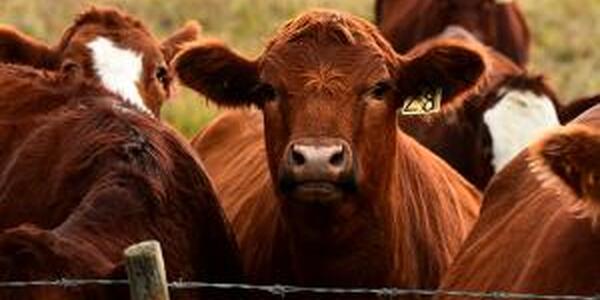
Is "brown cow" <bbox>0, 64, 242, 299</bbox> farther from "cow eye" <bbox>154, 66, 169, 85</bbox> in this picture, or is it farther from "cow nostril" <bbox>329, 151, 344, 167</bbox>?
"cow eye" <bbox>154, 66, 169, 85</bbox>

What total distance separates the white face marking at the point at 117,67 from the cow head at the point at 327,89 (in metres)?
1.51

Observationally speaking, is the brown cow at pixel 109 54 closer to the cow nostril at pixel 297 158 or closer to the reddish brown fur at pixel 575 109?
the reddish brown fur at pixel 575 109

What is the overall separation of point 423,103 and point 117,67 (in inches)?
89.4

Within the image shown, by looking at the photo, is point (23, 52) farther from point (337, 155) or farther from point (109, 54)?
point (337, 155)

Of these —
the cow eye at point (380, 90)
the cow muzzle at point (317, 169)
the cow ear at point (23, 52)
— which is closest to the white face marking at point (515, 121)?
the cow ear at point (23, 52)

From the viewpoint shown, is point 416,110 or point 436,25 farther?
point 436,25

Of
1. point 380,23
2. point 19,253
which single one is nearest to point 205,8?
point 380,23

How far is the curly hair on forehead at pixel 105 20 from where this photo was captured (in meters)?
9.25

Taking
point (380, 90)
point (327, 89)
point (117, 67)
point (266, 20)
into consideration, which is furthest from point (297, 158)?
point (266, 20)

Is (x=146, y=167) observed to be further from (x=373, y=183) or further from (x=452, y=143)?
(x=452, y=143)

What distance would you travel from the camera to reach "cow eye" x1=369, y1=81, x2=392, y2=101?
Answer: 268 inches

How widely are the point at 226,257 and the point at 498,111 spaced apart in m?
3.69

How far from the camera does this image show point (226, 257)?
22.8ft

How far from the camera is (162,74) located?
30.5ft
